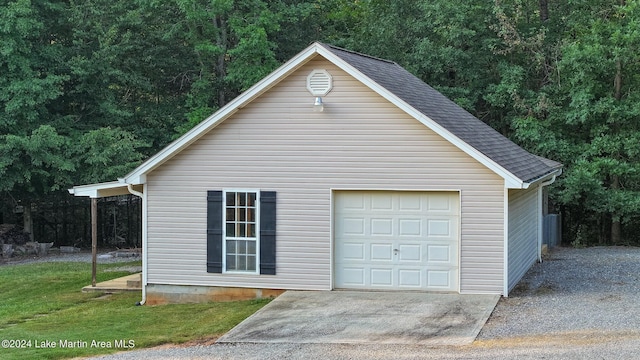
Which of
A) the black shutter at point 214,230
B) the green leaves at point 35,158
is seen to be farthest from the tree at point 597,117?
the green leaves at point 35,158

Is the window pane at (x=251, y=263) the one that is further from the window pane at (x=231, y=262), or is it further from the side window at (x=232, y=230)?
the window pane at (x=231, y=262)

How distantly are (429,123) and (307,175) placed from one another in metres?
2.40

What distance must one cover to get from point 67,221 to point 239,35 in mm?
8549

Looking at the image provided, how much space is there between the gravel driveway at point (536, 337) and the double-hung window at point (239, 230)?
3.65 metres

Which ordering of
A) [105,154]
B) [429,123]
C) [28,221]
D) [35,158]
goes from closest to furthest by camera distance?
1. [429,123]
2. [35,158]
3. [105,154]
4. [28,221]

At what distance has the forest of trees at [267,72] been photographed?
2291cm

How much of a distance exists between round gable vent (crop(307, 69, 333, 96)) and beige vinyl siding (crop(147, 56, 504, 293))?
11cm

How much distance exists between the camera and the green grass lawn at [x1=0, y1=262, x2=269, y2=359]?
1126 centimetres

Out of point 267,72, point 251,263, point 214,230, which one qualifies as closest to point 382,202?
point 251,263

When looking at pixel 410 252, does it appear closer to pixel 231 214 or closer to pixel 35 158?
pixel 231 214

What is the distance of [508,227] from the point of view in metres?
13.4

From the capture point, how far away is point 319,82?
13781mm

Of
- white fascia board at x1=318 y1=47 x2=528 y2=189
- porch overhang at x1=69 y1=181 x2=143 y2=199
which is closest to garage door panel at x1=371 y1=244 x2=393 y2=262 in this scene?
white fascia board at x1=318 y1=47 x2=528 y2=189

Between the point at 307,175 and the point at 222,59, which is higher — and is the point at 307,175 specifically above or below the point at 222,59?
below
